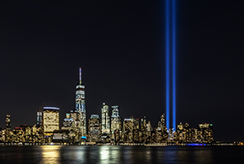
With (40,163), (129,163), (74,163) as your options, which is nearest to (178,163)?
(129,163)

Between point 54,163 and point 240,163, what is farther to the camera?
point 240,163

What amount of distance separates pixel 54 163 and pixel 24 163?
8.60m

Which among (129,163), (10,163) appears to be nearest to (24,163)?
(10,163)

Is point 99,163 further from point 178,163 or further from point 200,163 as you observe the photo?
point 200,163

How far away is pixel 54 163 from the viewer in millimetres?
81562

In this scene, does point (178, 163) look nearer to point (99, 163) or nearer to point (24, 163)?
point (99, 163)

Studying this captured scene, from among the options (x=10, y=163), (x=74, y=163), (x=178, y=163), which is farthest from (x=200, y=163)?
(x=10, y=163)

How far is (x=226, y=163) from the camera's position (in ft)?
300

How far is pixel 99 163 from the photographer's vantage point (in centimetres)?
8319

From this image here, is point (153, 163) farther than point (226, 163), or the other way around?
point (226, 163)

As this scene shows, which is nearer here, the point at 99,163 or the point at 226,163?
the point at 99,163

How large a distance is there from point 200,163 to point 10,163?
50.7 meters

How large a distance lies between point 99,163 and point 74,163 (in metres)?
6.67

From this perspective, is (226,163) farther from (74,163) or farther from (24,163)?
(24,163)
